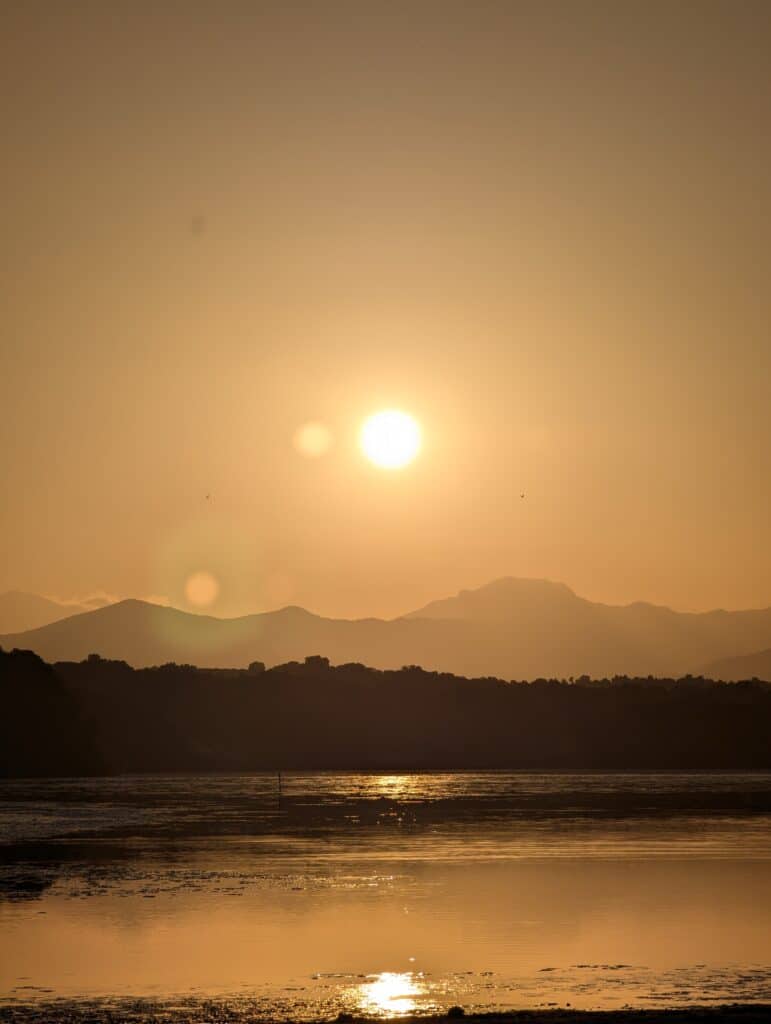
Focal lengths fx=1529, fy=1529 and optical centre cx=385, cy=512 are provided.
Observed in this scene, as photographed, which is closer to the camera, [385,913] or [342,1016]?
[342,1016]

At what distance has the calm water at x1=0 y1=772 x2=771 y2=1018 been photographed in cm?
3853

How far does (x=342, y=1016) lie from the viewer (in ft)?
109

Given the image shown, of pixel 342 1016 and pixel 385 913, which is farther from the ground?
pixel 385 913

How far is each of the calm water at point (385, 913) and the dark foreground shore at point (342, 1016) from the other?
1046 millimetres

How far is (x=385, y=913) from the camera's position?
5394 cm

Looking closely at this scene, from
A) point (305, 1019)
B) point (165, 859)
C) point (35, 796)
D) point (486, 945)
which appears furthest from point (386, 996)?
point (35, 796)

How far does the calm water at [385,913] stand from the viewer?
38531 mm

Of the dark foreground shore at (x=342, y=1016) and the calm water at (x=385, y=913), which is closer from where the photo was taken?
the dark foreground shore at (x=342, y=1016)

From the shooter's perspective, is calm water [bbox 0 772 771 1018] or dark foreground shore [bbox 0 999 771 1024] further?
calm water [bbox 0 772 771 1018]

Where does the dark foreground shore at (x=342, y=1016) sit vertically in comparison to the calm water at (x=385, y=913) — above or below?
below

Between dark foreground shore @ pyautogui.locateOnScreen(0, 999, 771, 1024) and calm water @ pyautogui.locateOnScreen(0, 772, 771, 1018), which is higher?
calm water @ pyautogui.locateOnScreen(0, 772, 771, 1018)

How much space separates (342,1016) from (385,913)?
2099cm

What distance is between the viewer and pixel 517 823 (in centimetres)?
10994

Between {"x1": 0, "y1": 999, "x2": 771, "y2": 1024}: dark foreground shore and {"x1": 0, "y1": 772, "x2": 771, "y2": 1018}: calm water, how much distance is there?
105cm
